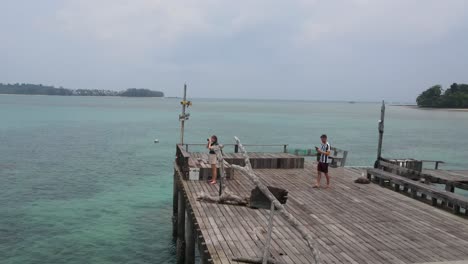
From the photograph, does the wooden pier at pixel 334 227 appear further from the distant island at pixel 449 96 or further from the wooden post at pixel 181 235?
the distant island at pixel 449 96

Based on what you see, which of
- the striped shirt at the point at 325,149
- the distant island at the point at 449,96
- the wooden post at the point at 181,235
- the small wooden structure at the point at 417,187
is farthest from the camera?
the distant island at the point at 449,96

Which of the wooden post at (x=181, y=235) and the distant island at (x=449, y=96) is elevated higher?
the distant island at (x=449, y=96)

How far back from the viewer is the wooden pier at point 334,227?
7965mm

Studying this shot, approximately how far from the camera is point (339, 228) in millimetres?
9562

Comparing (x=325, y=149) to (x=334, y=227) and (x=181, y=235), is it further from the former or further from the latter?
(x=181, y=235)

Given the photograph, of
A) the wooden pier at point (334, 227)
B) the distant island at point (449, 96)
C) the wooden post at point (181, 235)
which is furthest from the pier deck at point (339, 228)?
the distant island at point (449, 96)

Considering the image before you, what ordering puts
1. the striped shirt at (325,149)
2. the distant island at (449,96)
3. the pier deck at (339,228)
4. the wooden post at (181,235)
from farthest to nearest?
the distant island at (449,96) → the wooden post at (181,235) → the striped shirt at (325,149) → the pier deck at (339,228)

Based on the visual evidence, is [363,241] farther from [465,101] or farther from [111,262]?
[465,101]

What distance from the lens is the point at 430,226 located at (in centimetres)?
995

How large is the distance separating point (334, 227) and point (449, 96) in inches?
7540

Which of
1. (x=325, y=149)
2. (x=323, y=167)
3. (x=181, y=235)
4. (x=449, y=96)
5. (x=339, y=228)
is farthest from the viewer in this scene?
(x=449, y=96)

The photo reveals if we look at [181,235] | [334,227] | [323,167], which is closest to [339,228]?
[334,227]

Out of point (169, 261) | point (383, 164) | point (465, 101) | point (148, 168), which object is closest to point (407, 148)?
point (148, 168)

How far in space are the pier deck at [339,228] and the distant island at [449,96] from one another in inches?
7108
